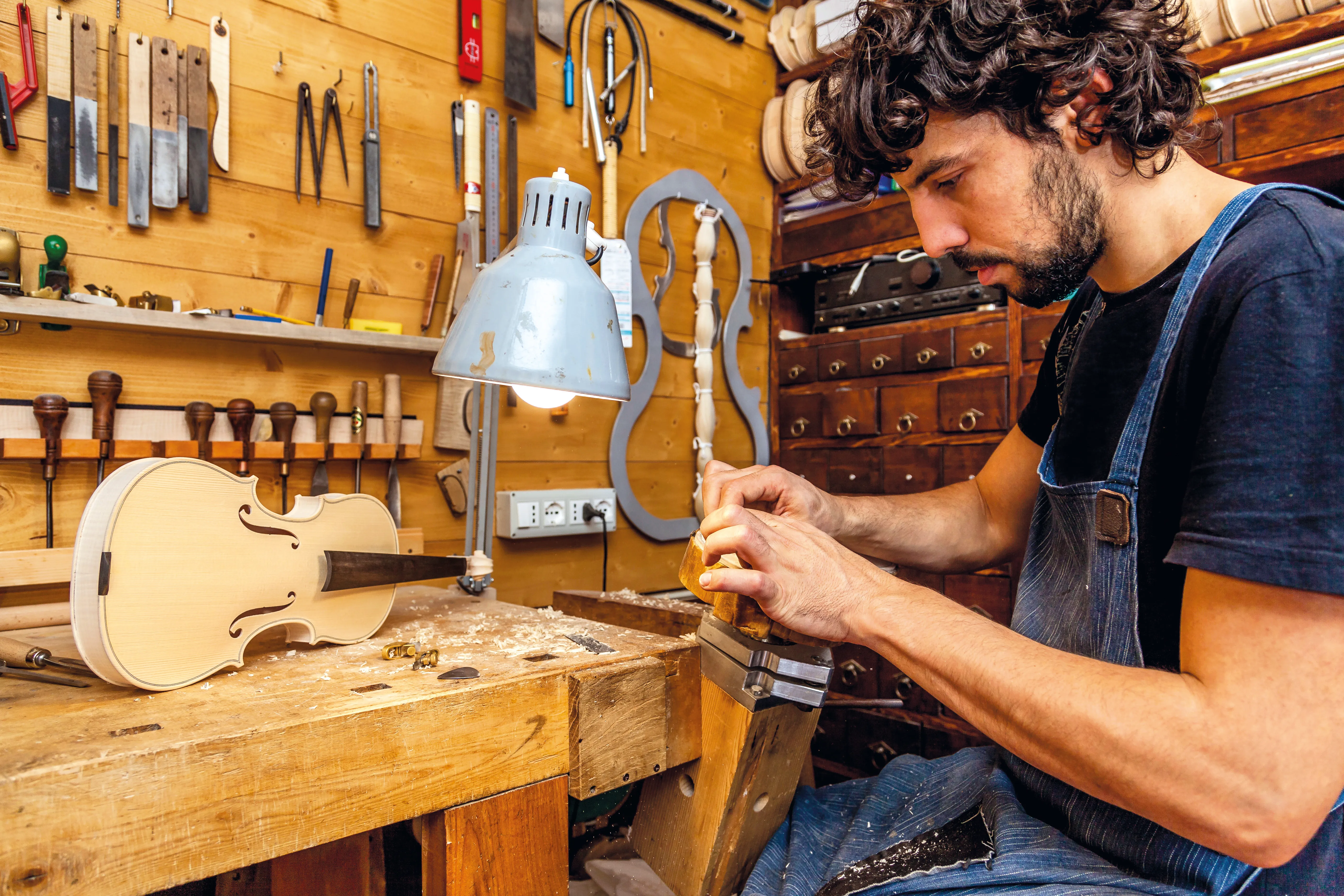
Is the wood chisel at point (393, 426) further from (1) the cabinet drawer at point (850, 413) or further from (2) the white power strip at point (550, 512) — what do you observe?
(1) the cabinet drawer at point (850, 413)

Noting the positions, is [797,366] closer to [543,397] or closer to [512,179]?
[512,179]

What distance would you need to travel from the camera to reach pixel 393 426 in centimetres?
179

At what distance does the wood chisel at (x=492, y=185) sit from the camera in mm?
1834

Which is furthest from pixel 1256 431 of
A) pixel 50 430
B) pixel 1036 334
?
pixel 50 430

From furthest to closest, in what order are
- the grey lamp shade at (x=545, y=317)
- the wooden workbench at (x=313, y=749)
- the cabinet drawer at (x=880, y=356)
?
1. the cabinet drawer at (x=880, y=356)
2. the grey lamp shade at (x=545, y=317)
3. the wooden workbench at (x=313, y=749)

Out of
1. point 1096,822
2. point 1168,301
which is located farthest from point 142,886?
point 1168,301

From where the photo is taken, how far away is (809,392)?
2.62 m

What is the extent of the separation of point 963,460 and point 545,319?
1638 millimetres

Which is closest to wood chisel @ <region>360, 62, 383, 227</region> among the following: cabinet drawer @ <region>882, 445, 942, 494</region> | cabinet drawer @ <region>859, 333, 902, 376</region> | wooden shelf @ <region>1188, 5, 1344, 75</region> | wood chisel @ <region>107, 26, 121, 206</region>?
wood chisel @ <region>107, 26, 121, 206</region>

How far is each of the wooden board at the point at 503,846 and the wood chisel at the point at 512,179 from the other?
1.45 m

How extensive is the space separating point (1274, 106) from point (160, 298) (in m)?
2.50

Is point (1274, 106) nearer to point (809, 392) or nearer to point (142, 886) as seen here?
point (809, 392)

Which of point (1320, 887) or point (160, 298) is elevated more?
point (160, 298)

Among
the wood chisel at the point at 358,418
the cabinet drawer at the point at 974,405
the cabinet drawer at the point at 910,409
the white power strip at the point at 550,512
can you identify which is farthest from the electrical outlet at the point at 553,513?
the cabinet drawer at the point at 974,405
